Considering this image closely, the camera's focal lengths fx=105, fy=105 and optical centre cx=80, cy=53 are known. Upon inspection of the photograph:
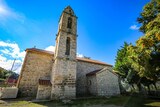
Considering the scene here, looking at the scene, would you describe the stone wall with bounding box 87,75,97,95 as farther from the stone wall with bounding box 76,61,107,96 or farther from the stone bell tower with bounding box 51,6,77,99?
the stone bell tower with bounding box 51,6,77,99

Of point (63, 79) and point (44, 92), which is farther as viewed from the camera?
point (63, 79)

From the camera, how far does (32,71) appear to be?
51.1 ft

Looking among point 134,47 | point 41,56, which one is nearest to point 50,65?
point 41,56

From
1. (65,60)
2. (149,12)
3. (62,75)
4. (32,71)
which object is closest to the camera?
(149,12)

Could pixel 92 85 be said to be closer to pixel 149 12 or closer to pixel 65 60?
pixel 65 60

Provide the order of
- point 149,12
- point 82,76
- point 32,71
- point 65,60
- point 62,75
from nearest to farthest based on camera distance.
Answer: point 149,12 < point 62,75 < point 65,60 < point 32,71 < point 82,76

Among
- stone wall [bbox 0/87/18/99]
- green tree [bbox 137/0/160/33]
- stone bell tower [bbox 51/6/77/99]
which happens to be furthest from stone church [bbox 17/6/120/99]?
green tree [bbox 137/0/160/33]

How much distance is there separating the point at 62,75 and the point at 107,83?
778 cm

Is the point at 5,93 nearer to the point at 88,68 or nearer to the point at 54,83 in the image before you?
the point at 54,83

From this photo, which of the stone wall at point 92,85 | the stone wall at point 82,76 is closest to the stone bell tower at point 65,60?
the stone wall at point 92,85

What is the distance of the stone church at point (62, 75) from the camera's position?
518 inches

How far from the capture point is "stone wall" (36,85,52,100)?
40.9 ft

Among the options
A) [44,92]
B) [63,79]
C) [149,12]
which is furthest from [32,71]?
[149,12]

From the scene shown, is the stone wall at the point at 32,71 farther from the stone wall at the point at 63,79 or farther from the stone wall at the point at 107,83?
the stone wall at the point at 107,83
